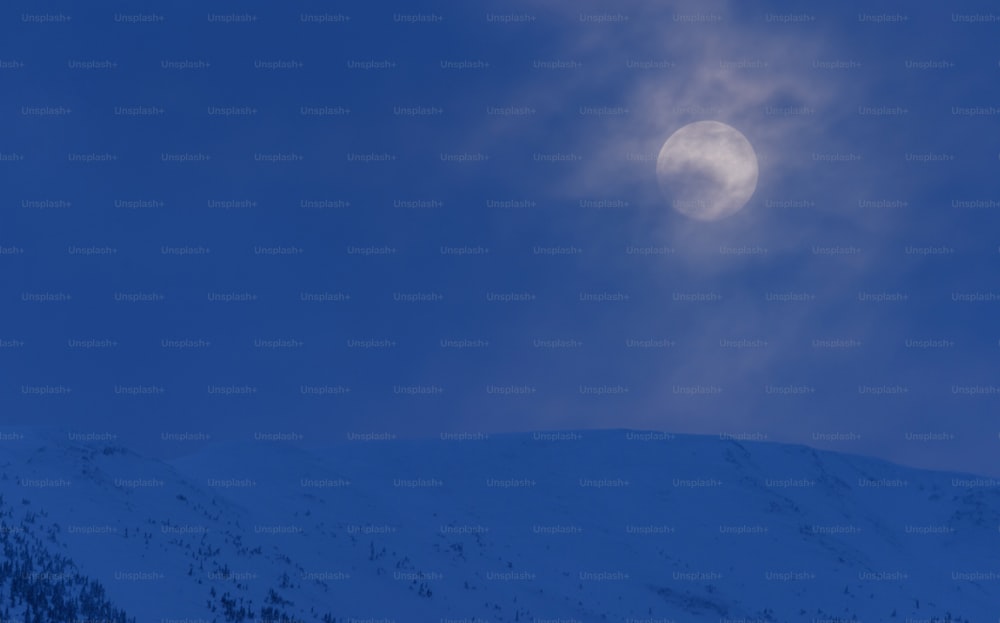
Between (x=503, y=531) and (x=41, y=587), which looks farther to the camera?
(x=503, y=531)

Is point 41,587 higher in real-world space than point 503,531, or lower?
lower

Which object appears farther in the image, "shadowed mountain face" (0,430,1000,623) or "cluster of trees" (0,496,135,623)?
"shadowed mountain face" (0,430,1000,623)

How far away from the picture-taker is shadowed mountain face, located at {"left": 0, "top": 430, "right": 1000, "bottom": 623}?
24047 millimetres

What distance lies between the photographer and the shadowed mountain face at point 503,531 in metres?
24.0

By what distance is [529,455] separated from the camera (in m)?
50.7

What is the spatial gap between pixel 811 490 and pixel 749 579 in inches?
642

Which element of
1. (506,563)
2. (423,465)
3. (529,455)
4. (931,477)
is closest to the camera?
(506,563)

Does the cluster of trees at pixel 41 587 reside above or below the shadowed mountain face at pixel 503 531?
below

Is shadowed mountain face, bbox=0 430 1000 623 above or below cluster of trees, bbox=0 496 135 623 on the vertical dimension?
above

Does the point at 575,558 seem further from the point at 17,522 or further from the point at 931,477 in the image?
the point at 931,477

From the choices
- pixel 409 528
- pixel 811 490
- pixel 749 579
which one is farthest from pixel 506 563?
pixel 811 490

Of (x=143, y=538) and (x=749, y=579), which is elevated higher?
(x=749, y=579)

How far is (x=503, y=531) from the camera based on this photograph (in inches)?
1524

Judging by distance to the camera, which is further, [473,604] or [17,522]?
[473,604]
